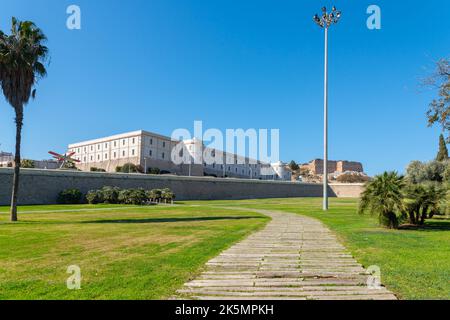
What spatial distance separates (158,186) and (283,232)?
4359 centimetres

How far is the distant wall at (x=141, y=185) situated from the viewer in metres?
40.3

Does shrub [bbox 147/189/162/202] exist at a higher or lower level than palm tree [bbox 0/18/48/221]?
lower

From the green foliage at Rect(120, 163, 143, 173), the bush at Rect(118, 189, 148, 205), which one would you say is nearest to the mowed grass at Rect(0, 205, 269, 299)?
the bush at Rect(118, 189, 148, 205)

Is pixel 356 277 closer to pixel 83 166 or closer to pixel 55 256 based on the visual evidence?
pixel 55 256

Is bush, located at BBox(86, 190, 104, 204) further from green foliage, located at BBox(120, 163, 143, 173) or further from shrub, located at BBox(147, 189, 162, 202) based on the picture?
green foliage, located at BBox(120, 163, 143, 173)

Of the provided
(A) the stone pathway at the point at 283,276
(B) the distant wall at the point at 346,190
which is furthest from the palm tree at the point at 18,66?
(B) the distant wall at the point at 346,190

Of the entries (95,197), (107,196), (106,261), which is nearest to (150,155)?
(95,197)

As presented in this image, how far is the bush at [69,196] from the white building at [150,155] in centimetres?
4839

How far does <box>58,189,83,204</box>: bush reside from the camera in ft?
140

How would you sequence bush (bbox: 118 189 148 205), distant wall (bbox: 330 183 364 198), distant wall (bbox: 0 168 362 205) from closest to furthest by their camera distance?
distant wall (bbox: 0 168 362 205) → bush (bbox: 118 189 148 205) → distant wall (bbox: 330 183 364 198)

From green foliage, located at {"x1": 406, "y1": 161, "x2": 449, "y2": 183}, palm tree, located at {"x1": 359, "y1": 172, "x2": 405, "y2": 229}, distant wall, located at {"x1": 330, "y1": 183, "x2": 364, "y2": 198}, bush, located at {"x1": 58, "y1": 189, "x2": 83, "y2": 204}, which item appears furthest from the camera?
distant wall, located at {"x1": 330, "y1": 183, "x2": 364, "y2": 198}

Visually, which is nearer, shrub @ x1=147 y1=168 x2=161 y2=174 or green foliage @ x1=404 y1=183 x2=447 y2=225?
green foliage @ x1=404 y1=183 x2=447 y2=225

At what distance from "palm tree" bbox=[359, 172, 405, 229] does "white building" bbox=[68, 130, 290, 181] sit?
80828mm

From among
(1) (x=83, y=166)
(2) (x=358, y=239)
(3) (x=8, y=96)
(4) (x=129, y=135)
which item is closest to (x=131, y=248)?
(2) (x=358, y=239)
